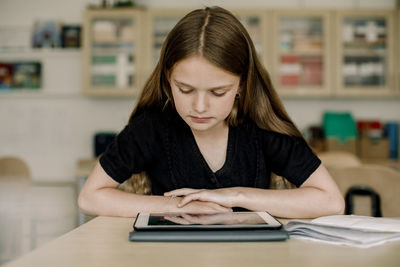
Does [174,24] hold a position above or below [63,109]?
above

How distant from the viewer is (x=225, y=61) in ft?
4.08

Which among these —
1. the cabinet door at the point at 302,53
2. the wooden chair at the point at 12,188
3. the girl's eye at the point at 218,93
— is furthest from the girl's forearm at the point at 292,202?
the cabinet door at the point at 302,53

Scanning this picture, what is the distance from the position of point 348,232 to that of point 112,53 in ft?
12.0

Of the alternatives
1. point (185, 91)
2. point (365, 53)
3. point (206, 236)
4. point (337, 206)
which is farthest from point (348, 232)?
point (365, 53)

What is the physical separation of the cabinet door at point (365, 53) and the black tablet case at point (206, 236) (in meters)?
3.56

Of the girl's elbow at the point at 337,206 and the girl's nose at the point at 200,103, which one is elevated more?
the girl's nose at the point at 200,103

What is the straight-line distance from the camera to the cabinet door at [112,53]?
13.8 ft

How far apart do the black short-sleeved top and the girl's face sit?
235 mm

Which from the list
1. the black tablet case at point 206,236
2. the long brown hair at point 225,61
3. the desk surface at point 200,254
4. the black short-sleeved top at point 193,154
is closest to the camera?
the desk surface at point 200,254

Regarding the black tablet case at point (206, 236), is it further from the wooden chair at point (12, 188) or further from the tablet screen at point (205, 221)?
the wooden chair at point (12, 188)

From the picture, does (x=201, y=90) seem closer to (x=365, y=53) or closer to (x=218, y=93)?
(x=218, y=93)

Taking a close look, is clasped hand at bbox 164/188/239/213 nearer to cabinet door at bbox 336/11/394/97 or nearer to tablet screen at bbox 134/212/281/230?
tablet screen at bbox 134/212/281/230

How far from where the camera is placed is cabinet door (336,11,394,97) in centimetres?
422

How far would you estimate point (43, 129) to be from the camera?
4.53 metres
